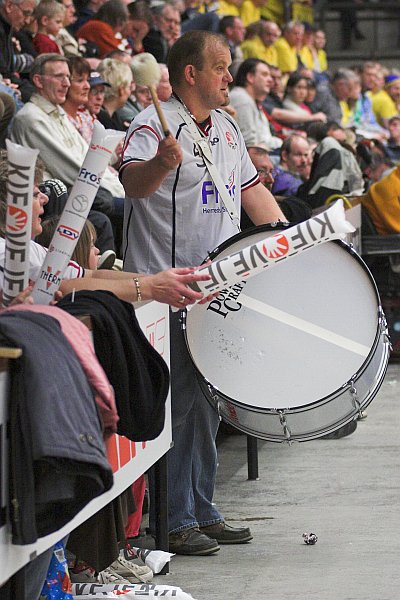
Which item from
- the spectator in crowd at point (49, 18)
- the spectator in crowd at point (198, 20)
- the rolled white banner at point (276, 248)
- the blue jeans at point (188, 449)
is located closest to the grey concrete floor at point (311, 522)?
the blue jeans at point (188, 449)

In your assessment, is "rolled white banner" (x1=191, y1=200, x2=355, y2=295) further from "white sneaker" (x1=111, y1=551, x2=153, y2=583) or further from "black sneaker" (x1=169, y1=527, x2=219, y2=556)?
"black sneaker" (x1=169, y1=527, x2=219, y2=556)

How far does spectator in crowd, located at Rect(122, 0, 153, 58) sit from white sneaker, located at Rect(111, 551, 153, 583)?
8530 mm

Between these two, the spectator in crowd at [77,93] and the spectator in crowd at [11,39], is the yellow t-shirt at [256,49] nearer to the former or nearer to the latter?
the spectator in crowd at [11,39]

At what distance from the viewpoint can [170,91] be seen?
32.5 feet

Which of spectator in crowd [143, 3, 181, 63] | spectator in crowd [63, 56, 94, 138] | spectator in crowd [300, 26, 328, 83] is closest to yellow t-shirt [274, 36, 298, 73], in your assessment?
spectator in crowd [300, 26, 328, 83]

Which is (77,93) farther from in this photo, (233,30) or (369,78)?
(369,78)

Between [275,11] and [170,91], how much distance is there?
1070cm

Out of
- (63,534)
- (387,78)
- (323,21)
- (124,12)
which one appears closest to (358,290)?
(63,534)

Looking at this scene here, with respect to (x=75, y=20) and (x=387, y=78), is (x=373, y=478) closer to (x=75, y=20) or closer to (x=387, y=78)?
(x=75, y=20)

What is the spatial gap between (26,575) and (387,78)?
1688 cm

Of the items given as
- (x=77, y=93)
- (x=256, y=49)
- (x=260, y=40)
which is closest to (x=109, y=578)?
(x=77, y=93)

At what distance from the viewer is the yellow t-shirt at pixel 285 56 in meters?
17.0

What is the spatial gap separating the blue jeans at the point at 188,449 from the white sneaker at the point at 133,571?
0.39 m

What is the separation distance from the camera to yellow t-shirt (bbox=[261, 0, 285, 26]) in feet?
64.0
